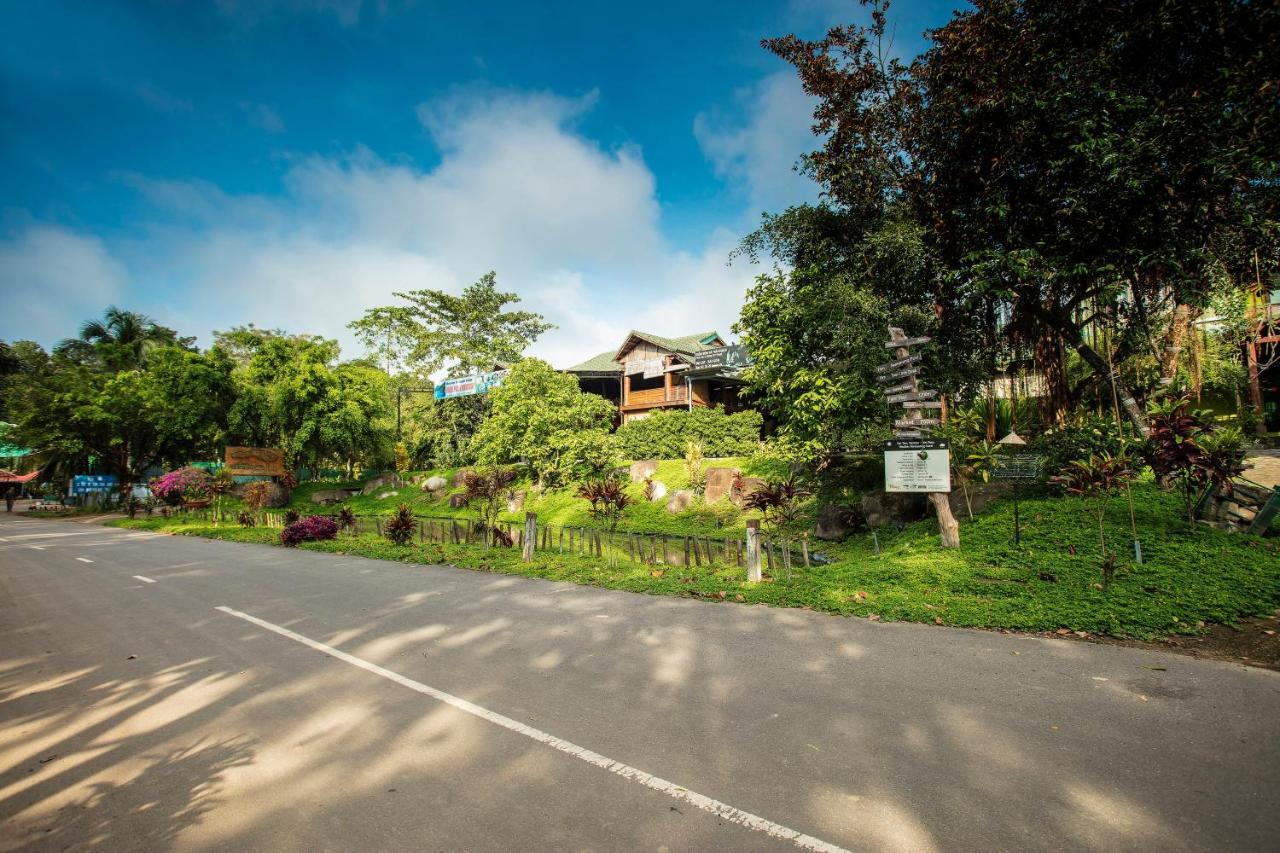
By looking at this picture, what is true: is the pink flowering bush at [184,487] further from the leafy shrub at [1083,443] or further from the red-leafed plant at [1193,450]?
the red-leafed plant at [1193,450]

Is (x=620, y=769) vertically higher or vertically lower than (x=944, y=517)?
lower

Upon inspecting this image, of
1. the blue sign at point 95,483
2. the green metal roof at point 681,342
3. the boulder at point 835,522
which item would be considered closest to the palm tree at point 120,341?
the blue sign at point 95,483

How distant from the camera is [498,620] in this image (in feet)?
21.8

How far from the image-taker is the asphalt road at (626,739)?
2.67 meters

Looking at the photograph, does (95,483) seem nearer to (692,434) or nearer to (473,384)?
(473,384)

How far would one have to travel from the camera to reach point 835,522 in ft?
40.2

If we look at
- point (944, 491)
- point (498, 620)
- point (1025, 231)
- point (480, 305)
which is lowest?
point (498, 620)

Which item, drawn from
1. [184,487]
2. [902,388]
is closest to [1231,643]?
[902,388]

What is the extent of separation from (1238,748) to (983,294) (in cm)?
752

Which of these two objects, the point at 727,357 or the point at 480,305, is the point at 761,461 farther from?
the point at 480,305

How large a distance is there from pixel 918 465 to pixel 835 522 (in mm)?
3899

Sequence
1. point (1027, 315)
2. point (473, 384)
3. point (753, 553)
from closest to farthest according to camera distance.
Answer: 1. point (753, 553)
2. point (1027, 315)
3. point (473, 384)

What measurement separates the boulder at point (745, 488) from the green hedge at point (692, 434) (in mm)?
4443

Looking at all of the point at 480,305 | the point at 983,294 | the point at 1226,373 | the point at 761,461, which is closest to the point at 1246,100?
the point at 983,294
